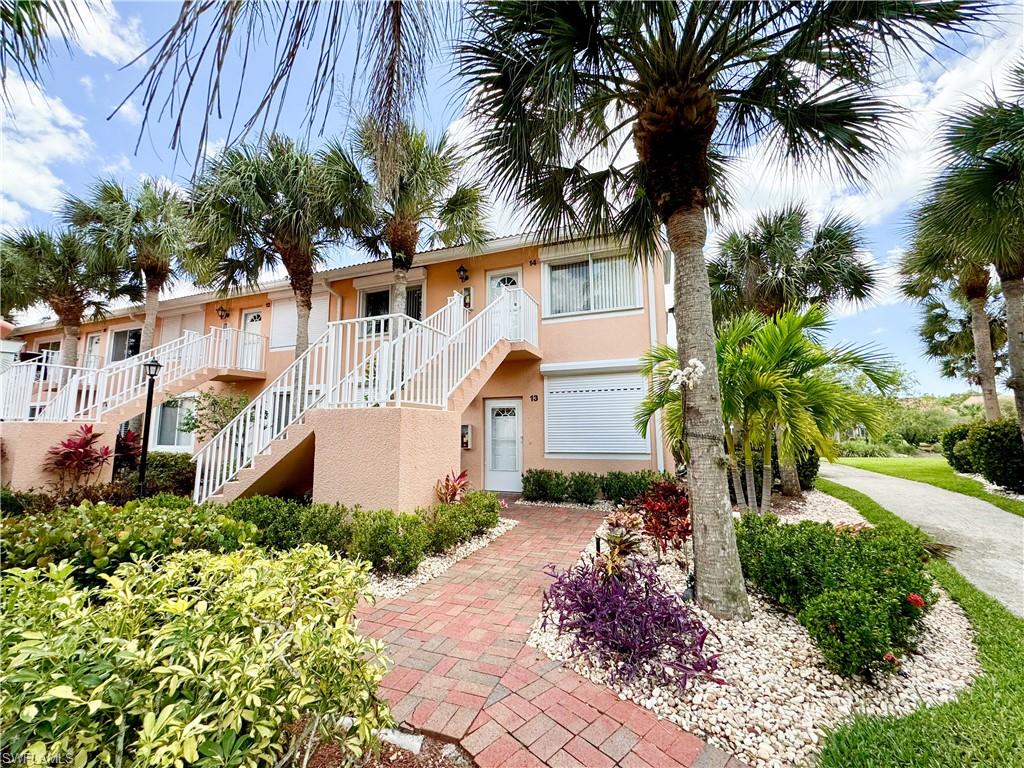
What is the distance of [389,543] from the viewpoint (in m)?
5.19

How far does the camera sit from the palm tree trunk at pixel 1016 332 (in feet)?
27.3

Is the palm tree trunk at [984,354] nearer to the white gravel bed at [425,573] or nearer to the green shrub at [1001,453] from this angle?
the green shrub at [1001,453]

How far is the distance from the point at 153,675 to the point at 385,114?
2547 mm

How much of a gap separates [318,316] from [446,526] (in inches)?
429

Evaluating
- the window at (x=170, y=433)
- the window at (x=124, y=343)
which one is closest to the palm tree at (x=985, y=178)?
the window at (x=170, y=433)

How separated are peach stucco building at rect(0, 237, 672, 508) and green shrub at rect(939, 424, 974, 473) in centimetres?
1019

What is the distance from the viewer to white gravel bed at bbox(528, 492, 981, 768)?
8.25ft

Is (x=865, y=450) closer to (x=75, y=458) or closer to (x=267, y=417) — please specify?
(x=267, y=417)

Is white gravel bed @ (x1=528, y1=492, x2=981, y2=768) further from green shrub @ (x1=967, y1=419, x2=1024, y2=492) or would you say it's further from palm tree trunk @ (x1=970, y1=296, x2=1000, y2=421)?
palm tree trunk @ (x1=970, y1=296, x2=1000, y2=421)

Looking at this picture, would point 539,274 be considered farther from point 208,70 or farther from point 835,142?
point 208,70

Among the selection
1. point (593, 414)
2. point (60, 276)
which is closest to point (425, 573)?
point (593, 414)

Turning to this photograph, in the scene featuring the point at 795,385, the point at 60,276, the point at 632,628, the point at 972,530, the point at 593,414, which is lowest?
the point at 972,530

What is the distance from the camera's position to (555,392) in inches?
435

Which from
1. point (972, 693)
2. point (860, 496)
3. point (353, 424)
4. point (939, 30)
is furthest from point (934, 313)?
point (353, 424)
